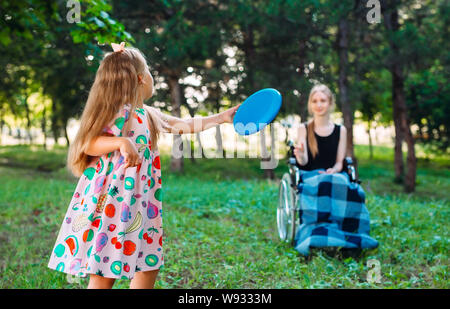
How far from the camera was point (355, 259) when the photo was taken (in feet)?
12.3

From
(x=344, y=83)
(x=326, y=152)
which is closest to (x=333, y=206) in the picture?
(x=326, y=152)

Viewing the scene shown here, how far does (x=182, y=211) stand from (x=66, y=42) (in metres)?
5.52

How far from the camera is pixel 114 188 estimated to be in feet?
6.37

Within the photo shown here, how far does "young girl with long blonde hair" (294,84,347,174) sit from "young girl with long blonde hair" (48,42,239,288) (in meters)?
2.36

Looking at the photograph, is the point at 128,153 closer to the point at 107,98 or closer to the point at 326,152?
the point at 107,98

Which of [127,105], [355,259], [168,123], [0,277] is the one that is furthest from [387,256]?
[0,277]

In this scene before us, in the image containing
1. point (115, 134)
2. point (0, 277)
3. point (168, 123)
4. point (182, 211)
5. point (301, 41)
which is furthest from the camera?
point (301, 41)

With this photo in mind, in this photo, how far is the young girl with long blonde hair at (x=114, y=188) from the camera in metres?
1.90

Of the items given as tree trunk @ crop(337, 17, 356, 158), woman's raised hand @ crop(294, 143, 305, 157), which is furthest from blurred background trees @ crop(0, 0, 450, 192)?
woman's raised hand @ crop(294, 143, 305, 157)

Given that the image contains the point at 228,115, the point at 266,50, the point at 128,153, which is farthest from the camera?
the point at 266,50

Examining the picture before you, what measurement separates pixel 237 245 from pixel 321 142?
4.19 ft

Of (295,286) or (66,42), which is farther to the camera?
(66,42)
